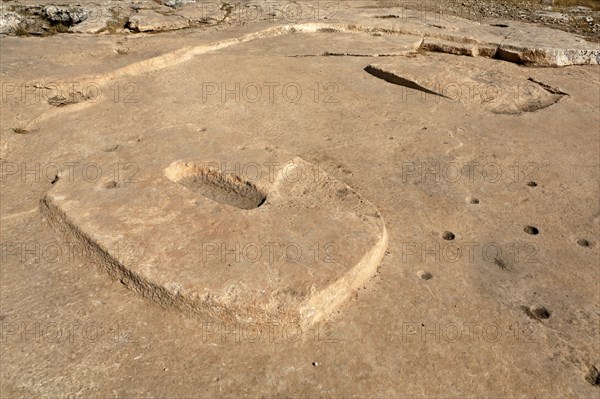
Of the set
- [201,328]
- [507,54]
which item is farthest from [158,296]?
[507,54]

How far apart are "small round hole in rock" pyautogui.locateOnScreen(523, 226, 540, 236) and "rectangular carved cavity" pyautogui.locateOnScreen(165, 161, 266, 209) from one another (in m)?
1.49

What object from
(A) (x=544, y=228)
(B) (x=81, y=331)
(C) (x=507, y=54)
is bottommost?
(B) (x=81, y=331)

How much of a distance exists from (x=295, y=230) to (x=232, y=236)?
31 centimetres

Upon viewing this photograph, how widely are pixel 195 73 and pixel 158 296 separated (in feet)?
10.2

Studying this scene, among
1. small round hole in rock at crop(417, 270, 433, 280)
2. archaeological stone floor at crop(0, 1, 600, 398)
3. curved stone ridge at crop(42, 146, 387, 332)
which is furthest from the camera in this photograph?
small round hole in rock at crop(417, 270, 433, 280)

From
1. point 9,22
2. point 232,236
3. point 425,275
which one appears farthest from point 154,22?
point 425,275

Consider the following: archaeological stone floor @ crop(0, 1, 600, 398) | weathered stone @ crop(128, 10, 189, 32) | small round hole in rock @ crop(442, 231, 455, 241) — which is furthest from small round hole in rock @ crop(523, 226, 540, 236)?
weathered stone @ crop(128, 10, 189, 32)

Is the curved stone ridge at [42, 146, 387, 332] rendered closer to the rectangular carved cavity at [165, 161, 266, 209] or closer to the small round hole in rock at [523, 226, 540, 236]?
the rectangular carved cavity at [165, 161, 266, 209]

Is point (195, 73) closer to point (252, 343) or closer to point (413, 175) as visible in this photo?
point (413, 175)

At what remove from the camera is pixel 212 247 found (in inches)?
96.9

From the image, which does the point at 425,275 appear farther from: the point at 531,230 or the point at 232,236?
the point at 232,236

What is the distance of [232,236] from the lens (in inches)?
99.3

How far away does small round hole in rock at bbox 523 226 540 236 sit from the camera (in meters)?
2.91

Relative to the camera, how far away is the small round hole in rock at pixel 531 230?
291 cm
